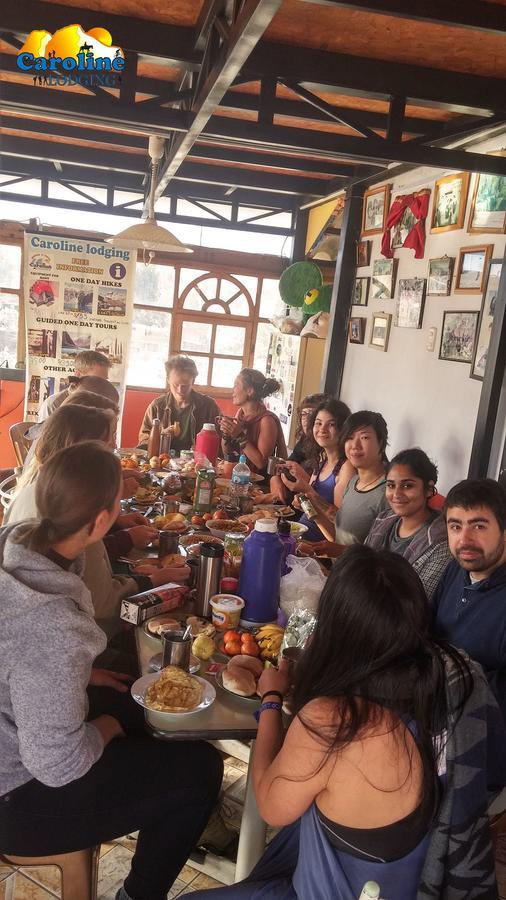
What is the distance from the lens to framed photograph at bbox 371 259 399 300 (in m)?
5.00

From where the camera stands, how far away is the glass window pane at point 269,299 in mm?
7809

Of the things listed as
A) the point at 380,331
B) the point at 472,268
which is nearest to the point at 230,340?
the point at 380,331

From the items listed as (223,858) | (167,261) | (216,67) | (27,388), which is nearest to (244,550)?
(223,858)

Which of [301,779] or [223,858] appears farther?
[223,858]

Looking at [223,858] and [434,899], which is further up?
[434,899]

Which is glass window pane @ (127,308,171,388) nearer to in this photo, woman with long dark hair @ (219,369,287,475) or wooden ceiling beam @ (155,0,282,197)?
woman with long dark hair @ (219,369,287,475)

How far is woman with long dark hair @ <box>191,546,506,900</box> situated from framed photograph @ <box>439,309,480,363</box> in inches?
110

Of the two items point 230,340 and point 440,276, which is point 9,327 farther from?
point 440,276

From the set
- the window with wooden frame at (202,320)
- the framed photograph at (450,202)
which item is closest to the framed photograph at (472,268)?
the framed photograph at (450,202)

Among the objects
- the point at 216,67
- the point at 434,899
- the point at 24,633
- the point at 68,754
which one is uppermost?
the point at 216,67

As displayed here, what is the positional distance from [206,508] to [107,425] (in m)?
0.95

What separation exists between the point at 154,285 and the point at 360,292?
2.87m

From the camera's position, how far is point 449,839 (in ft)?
4.25

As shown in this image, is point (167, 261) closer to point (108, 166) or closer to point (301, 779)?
point (108, 166)
